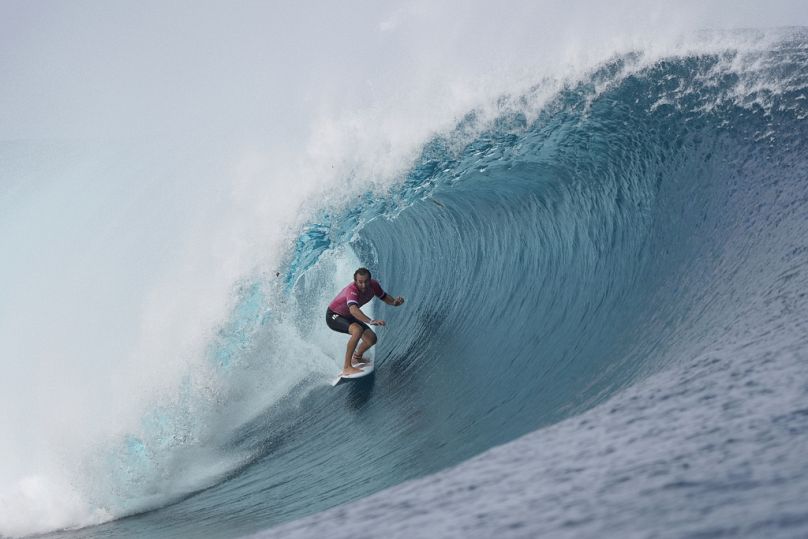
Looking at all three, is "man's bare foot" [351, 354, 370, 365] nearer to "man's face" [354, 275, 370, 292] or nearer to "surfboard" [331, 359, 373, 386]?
"surfboard" [331, 359, 373, 386]

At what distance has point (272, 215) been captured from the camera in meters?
10.0

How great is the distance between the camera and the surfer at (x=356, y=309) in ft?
21.7

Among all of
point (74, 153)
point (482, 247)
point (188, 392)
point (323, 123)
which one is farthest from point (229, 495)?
point (74, 153)

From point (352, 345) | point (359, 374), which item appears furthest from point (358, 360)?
point (352, 345)

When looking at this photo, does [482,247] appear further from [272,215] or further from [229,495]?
[229,495]

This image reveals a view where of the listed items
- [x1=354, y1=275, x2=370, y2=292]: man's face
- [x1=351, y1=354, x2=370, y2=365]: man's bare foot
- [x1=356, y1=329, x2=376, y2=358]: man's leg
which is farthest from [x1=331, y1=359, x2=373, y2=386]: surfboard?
[x1=354, y1=275, x2=370, y2=292]: man's face

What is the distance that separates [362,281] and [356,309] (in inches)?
9.5

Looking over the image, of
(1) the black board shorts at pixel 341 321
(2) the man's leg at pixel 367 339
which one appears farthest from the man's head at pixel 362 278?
(2) the man's leg at pixel 367 339

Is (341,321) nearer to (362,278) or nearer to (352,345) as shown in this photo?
(352,345)

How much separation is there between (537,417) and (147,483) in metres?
3.78

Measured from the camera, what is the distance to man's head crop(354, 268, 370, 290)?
6516mm

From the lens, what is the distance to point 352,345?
7.06 metres

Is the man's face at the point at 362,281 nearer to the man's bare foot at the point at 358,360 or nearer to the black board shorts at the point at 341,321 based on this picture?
the black board shorts at the point at 341,321

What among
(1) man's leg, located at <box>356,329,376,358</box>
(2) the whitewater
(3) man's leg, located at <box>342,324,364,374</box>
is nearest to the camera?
(2) the whitewater
